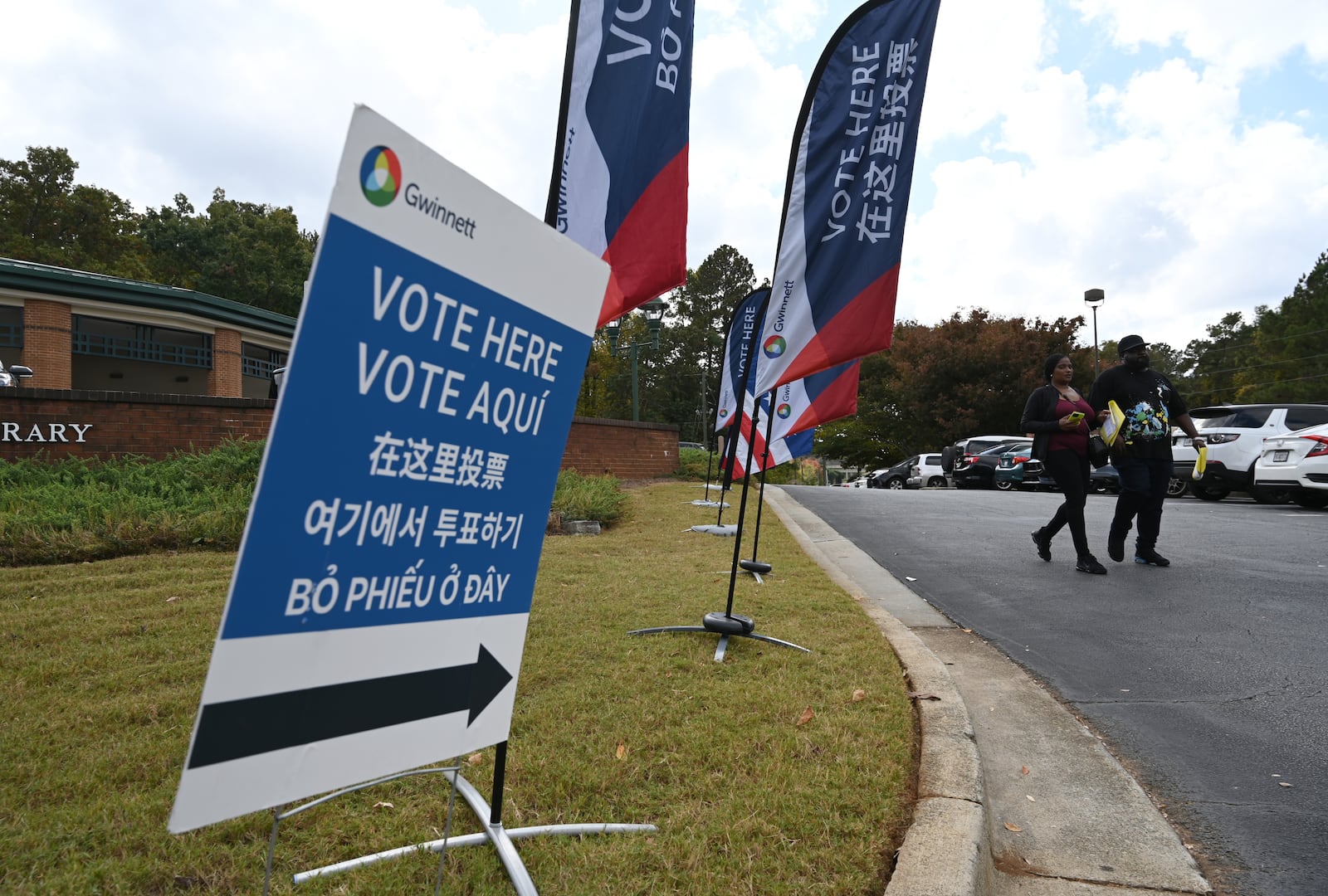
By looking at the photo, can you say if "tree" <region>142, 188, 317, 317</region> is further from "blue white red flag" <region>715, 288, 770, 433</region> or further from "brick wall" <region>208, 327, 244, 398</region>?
"blue white red flag" <region>715, 288, 770, 433</region>

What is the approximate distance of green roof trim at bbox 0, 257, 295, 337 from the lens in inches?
830

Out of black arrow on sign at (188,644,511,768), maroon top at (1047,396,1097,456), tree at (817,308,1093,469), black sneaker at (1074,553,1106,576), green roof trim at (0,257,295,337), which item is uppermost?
tree at (817,308,1093,469)

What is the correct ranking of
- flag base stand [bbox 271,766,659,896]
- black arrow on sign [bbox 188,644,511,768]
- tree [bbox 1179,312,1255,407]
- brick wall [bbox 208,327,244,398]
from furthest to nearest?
1. tree [bbox 1179,312,1255,407]
2. brick wall [bbox 208,327,244,398]
3. flag base stand [bbox 271,766,659,896]
4. black arrow on sign [bbox 188,644,511,768]

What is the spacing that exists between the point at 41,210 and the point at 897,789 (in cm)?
5401

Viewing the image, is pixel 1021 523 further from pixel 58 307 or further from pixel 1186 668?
pixel 58 307

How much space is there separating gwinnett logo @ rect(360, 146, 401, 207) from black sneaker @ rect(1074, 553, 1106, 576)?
7075 mm

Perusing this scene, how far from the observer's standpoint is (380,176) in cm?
149

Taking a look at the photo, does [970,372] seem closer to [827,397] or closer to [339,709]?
[827,397]

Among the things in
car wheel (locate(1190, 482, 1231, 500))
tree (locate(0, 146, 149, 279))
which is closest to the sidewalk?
car wheel (locate(1190, 482, 1231, 500))

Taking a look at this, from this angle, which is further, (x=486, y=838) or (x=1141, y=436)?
(x=1141, y=436)

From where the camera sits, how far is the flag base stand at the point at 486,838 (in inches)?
80.9

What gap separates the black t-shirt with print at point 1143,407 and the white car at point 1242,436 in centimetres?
732

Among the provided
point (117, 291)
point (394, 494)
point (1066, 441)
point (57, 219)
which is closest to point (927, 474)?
point (1066, 441)

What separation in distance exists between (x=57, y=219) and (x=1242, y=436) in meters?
52.6
